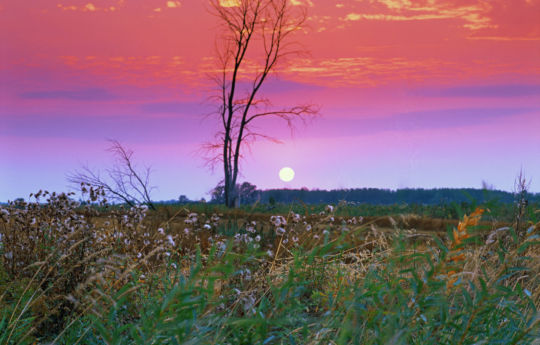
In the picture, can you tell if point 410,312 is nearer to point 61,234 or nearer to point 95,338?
point 95,338

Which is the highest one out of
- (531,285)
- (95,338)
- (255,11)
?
(255,11)

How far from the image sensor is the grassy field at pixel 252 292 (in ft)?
8.52

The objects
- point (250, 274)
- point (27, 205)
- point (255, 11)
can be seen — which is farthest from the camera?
point (255, 11)

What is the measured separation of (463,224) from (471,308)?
489mm

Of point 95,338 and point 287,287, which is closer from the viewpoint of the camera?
point 287,287

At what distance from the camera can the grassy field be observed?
260 cm

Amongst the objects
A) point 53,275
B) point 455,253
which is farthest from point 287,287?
point 53,275

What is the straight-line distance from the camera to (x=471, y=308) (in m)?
2.71

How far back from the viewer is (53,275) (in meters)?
4.55

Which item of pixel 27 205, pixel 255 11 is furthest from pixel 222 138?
pixel 27 205

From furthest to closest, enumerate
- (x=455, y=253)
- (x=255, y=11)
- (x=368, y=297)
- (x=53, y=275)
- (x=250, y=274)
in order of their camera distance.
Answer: (x=255, y=11), (x=250, y=274), (x=53, y=275), (x=368, y=297), (x=455, y=253)

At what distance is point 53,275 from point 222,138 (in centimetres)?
1568

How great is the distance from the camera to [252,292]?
5.01 meters

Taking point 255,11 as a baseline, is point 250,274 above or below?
below
